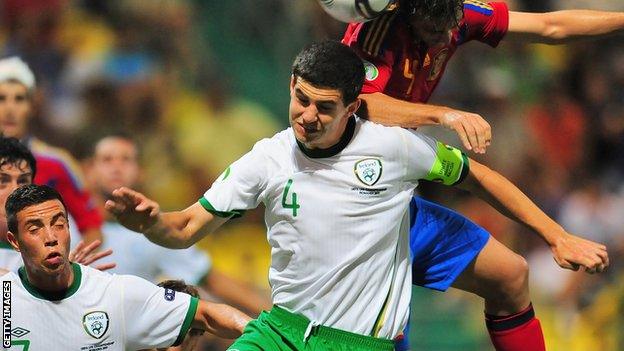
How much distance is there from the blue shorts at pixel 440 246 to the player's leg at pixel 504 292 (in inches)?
2.0

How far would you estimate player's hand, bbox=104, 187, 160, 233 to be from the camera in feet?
13.5

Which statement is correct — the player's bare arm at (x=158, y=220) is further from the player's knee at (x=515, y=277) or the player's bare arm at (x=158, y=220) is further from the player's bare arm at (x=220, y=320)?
the player's knee at (x=515, y=277)

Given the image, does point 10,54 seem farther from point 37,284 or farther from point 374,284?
point 374,284

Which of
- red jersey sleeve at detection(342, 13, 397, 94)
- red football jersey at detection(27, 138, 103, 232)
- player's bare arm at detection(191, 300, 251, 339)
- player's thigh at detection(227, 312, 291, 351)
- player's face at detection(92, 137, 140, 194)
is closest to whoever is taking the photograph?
player's thigh at detection(227, 312, 291, 351)

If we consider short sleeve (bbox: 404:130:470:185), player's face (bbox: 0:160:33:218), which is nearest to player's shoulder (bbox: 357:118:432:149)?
short sleeve (bbox: 404:130:470:185)

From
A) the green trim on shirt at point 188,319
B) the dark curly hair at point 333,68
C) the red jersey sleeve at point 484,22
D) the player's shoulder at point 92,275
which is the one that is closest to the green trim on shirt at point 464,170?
the dark curly hair at point 333,68

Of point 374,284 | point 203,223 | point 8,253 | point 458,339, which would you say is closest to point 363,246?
point 374,284

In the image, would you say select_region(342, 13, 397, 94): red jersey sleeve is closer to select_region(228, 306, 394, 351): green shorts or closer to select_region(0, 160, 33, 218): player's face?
select_region(228, 306, 394, 351): green shorts

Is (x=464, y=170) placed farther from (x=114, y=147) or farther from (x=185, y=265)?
A: (x=114, y=147)

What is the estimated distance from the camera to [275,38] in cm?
931

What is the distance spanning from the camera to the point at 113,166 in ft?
29.0

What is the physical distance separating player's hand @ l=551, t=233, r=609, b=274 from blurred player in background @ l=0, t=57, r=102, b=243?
3952 mm

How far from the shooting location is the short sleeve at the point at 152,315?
15.8ft

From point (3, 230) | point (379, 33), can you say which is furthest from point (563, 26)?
point (3, 230)
